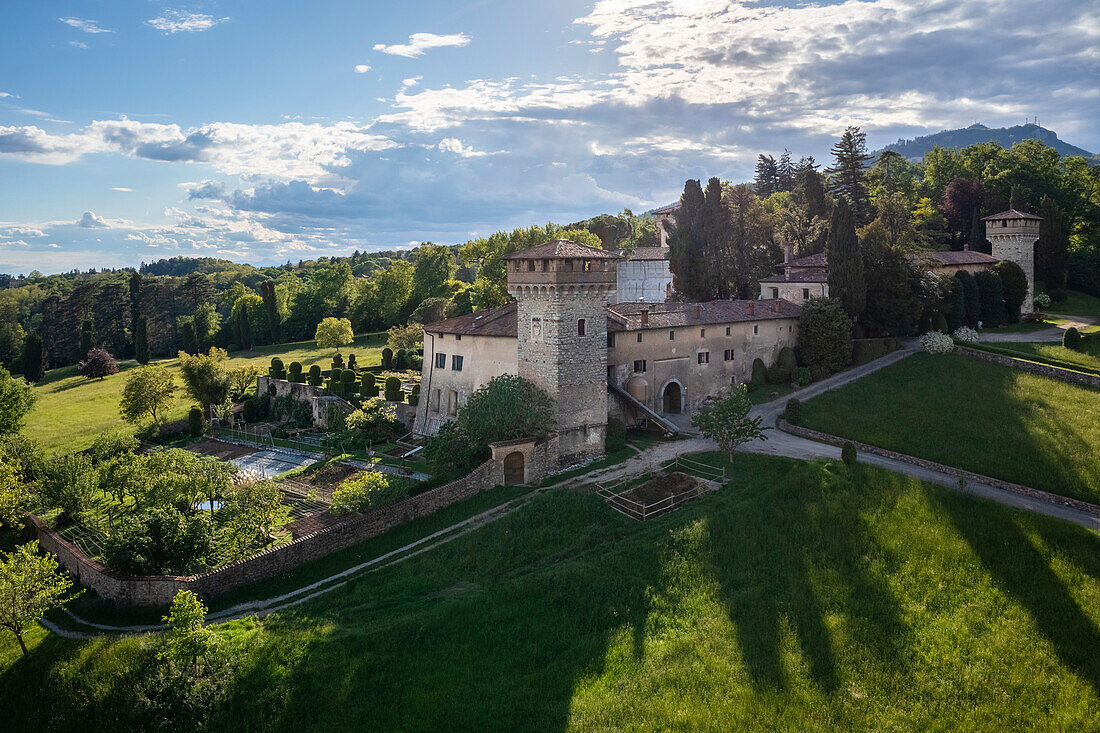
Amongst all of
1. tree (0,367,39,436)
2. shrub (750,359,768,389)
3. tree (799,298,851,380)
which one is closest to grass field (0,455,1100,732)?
shrub (750,359,768,389)

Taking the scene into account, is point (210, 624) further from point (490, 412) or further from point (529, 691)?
point (490, 412)

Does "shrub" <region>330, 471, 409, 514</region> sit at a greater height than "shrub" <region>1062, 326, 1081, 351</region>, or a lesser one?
lesser

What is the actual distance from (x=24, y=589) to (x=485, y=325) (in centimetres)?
2397

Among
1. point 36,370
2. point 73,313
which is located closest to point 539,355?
point 36,370

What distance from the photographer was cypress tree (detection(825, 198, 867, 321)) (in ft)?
150

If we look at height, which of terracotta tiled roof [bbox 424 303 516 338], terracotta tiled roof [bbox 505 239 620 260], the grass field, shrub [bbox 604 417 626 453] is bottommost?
the grass field

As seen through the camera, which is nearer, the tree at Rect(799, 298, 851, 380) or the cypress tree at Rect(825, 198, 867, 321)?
the tree at Rect(799, 298, 851, 380)

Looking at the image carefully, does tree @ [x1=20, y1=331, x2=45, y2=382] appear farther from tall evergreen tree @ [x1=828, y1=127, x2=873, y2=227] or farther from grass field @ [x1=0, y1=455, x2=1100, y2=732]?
tall evergreen tree @ [x1=828, y1=127, x2=873, y2=227]

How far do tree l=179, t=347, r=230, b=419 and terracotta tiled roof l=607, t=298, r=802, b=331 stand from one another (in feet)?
93.2

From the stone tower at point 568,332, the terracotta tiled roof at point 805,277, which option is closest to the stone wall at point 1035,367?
the terracotta tiled roof at point 805,277

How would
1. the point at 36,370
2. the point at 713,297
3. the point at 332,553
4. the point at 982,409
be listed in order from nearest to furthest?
1. the point at 332,553
2. the point at 982,409
3. the point at 713,297
4. the point at 36,370

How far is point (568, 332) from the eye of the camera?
1303 inches

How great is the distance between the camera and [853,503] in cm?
2639

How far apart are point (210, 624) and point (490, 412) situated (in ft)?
47.9
